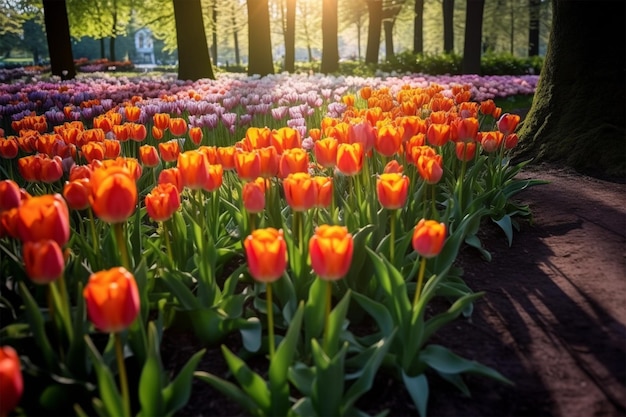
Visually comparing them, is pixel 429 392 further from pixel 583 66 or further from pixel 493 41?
pixel 493 41

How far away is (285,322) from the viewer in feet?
7.46

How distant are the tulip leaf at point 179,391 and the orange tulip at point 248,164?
0.95 m

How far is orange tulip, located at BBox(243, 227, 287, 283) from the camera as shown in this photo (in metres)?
1.61

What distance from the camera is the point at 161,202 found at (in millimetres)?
2270

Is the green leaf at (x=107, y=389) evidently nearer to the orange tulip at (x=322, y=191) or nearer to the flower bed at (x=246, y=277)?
the flower bed at (x=246, y=277)

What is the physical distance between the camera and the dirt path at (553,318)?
6.40 feet

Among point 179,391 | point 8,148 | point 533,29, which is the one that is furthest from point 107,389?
point 533,29

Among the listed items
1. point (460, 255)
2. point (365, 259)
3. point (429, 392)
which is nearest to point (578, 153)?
point (460, 255)

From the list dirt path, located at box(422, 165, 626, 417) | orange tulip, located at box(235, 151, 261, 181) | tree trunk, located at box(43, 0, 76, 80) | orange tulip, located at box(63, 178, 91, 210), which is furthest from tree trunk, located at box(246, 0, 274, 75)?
orange tulip, located at box(63, 178, 91, 210)

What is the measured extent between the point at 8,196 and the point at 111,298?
0.88m

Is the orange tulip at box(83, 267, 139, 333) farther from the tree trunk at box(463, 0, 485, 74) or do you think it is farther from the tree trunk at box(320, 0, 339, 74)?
the tree trunk at box(320, 0, 339, 74)

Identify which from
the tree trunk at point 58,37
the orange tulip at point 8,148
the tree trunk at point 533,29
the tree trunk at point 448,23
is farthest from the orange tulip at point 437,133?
the tree trunk at point 533,29

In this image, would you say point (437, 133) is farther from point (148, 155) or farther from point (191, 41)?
point (191, 41)

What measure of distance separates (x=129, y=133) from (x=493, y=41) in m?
41.2
